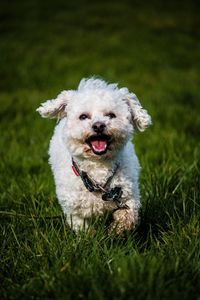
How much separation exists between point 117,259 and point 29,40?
14.1 meters

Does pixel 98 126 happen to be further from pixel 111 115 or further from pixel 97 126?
pixel 111 115

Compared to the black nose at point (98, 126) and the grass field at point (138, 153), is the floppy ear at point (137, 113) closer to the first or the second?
the black nose at point (98, 126)

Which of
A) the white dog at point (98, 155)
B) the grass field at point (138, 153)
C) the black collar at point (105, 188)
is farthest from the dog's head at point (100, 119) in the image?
the grass field at point (138, 153)

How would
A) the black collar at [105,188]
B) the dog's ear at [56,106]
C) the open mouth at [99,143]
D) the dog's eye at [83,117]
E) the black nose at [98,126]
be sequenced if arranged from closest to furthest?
1. the black nose at [98,126]
2. the open mouth at [99,143]
3. the dog's eye at [83,117]
4. the black collar at [105,188]
5. the dog's ear at [56,106]

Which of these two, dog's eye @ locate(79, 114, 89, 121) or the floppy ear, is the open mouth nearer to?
dog's eye @ locate(79, 114, 89, 121)

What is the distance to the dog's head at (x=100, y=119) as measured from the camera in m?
3.83

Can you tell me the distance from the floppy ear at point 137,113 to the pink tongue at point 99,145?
0.45 meters

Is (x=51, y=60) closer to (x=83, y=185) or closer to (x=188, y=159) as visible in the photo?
(x=188, y=159)

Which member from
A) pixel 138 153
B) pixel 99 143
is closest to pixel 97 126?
pixel 99 143

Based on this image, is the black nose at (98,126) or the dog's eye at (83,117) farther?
the dog's eye at (83,117)

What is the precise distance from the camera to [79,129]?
3.88m

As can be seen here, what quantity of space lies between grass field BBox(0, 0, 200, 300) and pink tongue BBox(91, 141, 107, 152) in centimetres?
50

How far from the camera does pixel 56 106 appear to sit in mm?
4293

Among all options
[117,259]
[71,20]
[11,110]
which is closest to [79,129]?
[117,259]
